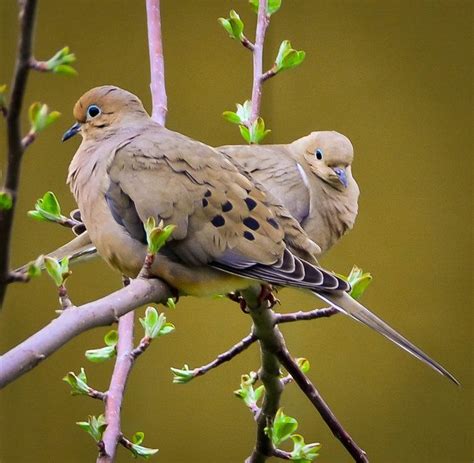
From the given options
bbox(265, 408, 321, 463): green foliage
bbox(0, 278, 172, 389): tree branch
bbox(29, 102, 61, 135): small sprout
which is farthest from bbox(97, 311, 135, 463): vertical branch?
bbox(29, 102, 61, 135): small sprout

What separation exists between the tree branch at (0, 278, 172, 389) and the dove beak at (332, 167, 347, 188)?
1397 mm

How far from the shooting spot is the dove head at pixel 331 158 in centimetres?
263

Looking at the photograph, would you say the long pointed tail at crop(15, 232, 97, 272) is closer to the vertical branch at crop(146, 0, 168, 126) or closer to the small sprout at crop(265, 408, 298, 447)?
the vertical branch at crop(146, 0, 168, 126)

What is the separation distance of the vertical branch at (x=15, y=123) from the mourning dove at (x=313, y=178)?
1428 mm

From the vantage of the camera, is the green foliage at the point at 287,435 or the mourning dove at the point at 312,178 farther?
the mourning dove at the point at 312,178

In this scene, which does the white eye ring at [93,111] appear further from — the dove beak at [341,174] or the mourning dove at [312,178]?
the dove beak at [341,174]

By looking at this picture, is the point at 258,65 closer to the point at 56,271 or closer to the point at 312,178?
the point at 56,271

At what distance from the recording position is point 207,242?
171 centimetres

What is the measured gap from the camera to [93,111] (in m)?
2.05

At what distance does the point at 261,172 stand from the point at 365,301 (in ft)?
3.68

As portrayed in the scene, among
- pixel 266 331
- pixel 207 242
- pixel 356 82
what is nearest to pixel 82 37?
pixel 356 82

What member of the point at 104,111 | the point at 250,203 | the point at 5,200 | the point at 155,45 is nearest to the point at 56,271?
the point at 5,200

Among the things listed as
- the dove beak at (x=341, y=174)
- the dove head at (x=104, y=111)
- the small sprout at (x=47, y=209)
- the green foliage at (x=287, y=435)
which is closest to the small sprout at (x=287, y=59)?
the dove head at (x=104, y=111)

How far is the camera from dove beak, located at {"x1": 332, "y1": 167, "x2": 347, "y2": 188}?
2590 millimetres
